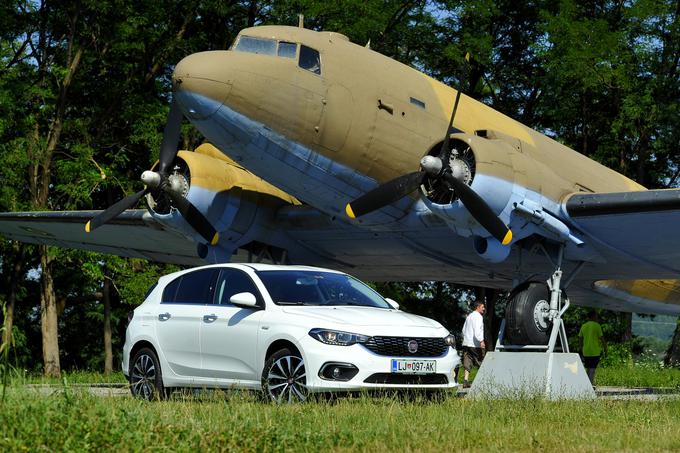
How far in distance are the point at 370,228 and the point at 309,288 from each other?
553 centimetres

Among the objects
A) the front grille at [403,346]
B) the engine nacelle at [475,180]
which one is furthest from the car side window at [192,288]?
the engine nacelle at [475,180]

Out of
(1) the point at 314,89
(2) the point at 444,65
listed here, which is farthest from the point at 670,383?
(2) the point at 444,65

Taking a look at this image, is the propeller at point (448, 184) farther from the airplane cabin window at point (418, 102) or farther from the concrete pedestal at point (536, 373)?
the concrete pedestal at point (536, 373)

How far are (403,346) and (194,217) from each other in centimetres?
791

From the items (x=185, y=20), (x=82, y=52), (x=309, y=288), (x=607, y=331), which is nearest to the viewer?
(x=309, y=288)

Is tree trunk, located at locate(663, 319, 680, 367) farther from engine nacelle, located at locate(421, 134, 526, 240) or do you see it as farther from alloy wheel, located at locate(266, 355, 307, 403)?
alloy wheel, located at locate(266, 355, 307, 403)

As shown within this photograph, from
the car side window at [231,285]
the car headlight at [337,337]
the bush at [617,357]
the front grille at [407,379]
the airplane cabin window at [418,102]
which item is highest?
the airplane cabin window at [418,102]

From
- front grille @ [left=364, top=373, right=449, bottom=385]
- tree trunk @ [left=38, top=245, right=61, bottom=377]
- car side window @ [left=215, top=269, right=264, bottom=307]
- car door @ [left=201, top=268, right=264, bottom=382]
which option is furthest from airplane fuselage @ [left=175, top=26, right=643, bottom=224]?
tree trunk @ [left=38, top=245, right=61, bottom=377]

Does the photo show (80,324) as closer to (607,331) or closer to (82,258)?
(82,258)

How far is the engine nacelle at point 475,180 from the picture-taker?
14.1 m

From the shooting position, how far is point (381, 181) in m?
15.5

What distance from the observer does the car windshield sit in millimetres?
10742

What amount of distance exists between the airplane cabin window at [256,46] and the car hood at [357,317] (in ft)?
19.5

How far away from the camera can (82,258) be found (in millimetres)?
25734
